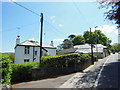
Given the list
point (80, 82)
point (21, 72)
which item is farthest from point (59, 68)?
point (21, 72)

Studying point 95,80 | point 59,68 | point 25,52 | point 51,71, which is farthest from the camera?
point 25,52

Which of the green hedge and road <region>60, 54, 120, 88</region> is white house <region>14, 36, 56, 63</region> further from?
road <region>60, 54, 120, 88</region>

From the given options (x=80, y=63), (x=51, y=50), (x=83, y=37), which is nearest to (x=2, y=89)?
(x=80, y=63)

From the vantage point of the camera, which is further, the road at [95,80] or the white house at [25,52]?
the white house at [25,52]

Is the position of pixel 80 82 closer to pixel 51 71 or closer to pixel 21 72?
pixel 51 71

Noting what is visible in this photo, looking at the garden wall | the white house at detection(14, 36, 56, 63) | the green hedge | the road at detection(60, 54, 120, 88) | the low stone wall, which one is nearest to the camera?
the road at detection(60, 54, 120, 88)

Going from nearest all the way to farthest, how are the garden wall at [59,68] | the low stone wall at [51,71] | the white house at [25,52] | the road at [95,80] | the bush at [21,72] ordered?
the road at [95,80] < the bush at [21,72] < the low stone wall at [51,71] < the garden wall at [59,68] < the white house at [25,52]

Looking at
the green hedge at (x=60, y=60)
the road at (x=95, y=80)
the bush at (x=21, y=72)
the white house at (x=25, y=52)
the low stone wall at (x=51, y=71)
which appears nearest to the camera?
the road at (x=95, y=80)

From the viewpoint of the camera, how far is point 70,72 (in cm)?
1013

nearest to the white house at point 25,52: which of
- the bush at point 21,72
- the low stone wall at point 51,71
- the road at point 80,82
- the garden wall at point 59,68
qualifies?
the bush at point 21,72

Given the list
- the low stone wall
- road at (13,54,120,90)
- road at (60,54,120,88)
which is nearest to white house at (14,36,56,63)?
the low stone wall

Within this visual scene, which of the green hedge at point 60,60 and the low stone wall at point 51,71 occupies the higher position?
the green hedge at point 60,60

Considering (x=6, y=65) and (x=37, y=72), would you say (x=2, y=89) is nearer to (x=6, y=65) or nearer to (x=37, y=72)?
(x=6, y=65)

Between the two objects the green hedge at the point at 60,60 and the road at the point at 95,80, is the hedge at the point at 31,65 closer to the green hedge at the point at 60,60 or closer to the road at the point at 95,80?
the green hedge at the point at 60,60
